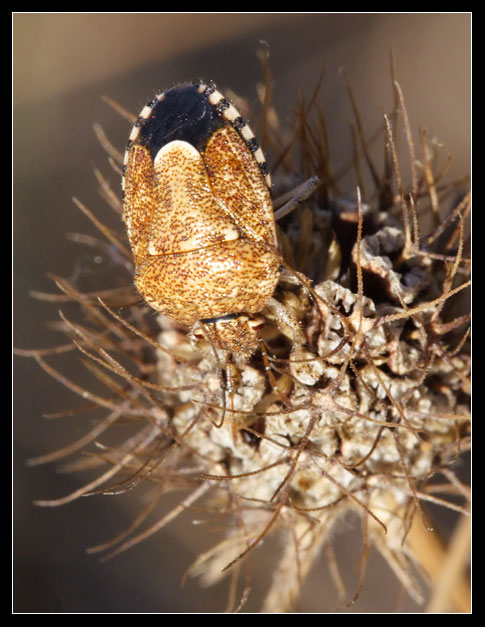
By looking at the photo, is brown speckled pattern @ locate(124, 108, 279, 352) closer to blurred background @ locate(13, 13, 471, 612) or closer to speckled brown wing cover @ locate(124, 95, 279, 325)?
speckled brown wing cover @ locate(124, 95, 279, 325)

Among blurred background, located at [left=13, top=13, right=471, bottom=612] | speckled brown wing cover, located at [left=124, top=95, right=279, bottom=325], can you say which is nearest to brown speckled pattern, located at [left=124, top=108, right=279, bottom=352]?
speckled brown wing cover, located at [left=124, top=95, right=279, bottom=325]

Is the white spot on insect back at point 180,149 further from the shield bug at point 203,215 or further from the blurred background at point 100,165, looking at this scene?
the blurred background at point 100,165

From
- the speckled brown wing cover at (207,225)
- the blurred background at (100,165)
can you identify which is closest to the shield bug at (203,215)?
the speckled brown wing cover at (207,225)

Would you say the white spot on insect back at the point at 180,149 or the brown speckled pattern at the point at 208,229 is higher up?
the white spot on insect back at the point at 180,149

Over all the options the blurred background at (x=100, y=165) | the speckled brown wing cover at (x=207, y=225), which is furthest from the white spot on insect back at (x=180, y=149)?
the blurred background at (x=100, y=165)

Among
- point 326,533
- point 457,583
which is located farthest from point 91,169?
point 457,583

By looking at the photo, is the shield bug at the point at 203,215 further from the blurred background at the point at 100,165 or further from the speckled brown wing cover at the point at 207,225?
the blurred background at the point at 100,165

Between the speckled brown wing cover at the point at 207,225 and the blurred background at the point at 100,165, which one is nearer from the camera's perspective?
the speckled brown wing cover at the point at 207,225

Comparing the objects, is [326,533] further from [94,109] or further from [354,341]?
[94,109]
